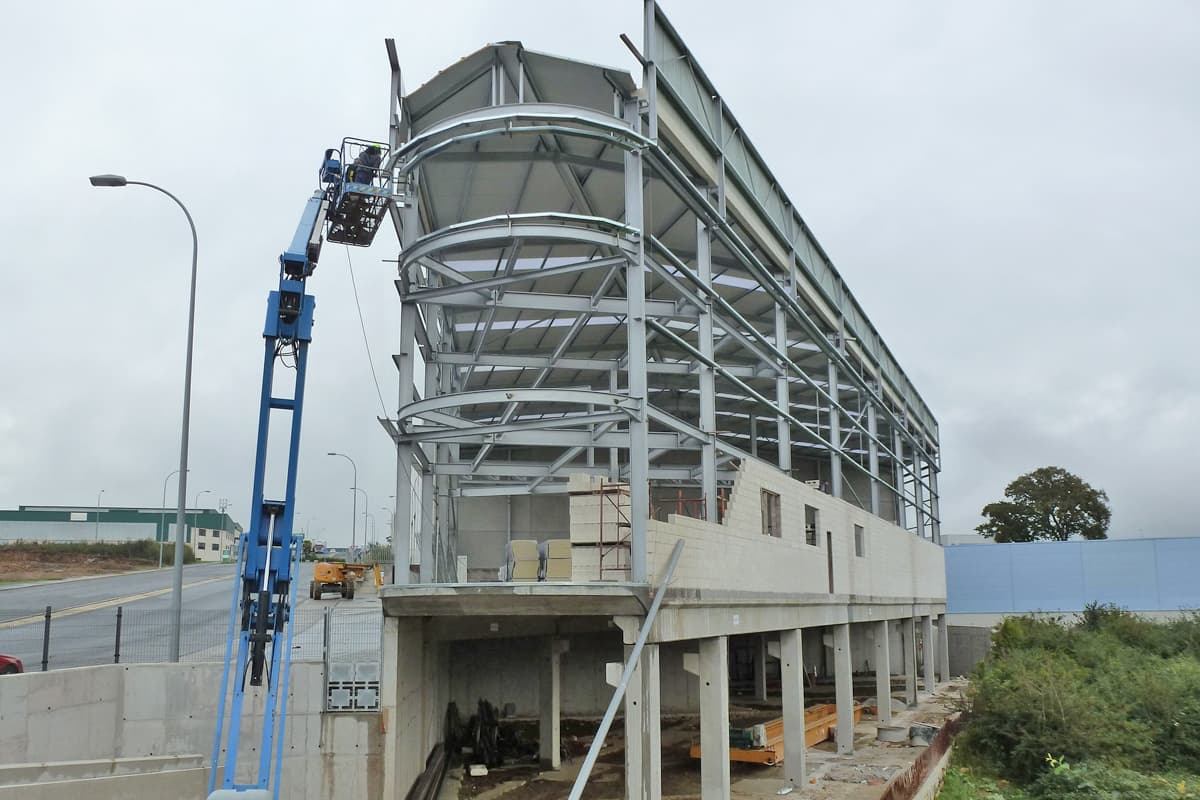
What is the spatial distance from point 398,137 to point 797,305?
41.8 ft

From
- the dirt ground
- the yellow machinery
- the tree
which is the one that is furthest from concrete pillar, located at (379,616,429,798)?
the tree

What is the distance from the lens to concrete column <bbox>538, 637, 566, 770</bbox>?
2430 centimetres

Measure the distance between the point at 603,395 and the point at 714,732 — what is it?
262 inches

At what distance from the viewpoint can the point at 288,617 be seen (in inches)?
578

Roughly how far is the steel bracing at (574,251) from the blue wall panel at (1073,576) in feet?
89.8

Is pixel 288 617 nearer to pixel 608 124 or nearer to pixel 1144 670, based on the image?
pixel 608 124

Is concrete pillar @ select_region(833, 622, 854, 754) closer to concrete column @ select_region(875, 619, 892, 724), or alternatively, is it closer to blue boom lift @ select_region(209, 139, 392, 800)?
concrete column @ select_region(875, 619, 892, 724)

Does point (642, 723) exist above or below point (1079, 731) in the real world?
above

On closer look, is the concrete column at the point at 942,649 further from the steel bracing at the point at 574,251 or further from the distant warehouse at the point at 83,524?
the distant warehouse at the point at 83,524

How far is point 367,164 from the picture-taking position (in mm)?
18781

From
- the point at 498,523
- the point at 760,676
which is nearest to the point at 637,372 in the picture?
the point at 498,523

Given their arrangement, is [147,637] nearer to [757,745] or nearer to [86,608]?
[86,608]

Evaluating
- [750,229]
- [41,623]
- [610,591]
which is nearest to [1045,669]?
[750,229]

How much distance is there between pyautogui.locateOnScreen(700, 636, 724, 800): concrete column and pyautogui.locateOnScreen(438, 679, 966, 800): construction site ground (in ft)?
13.6
